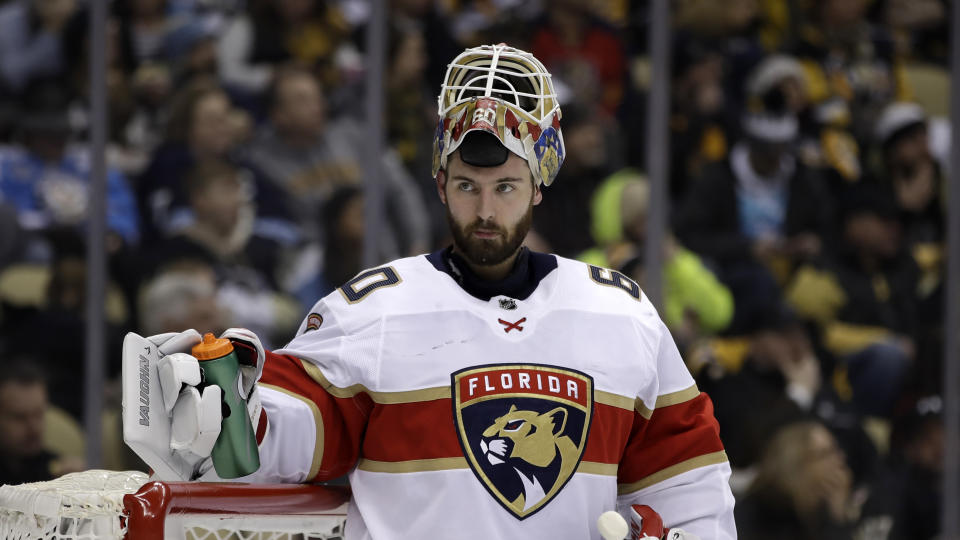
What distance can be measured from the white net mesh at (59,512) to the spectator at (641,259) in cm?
267

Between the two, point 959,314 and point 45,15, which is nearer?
point 45,15

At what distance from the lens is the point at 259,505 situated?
1.96 metres

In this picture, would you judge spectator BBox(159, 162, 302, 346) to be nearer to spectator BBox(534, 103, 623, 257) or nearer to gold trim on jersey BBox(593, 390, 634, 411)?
spectator BBox(534, 103, 623, 257)

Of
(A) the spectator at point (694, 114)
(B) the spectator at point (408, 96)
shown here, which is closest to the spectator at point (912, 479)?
(A) the spectator at point (694, 114)

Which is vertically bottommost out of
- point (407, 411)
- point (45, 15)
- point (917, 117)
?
point (407, 411)

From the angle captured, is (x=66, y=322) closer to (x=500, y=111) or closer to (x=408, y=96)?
(x=408, y=96)

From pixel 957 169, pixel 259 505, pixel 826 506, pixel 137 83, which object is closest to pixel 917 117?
pixel 957 169

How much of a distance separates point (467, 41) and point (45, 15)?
1.42m

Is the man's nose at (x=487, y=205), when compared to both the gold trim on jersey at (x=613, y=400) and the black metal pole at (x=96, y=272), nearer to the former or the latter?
the gold trim on jersey at (x=613, y=400)

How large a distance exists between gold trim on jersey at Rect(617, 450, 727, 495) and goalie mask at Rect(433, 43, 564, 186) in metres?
0.52

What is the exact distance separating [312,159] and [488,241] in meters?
2.42

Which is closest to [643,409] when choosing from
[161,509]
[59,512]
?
[161,509]

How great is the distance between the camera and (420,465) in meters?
1.99

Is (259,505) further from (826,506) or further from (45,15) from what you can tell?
(826,506)
